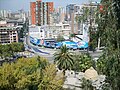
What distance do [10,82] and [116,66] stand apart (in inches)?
327

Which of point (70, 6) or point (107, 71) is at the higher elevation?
point (70, 6)

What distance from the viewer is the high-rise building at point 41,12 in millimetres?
71750

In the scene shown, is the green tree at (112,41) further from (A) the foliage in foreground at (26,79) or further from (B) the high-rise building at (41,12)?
(B) the high-rise building at (41,12)

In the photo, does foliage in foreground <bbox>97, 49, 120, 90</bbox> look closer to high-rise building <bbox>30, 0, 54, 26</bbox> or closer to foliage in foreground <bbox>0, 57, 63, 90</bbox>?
foliage in foreground <bbox>0, 57, 63, 90</bbox>

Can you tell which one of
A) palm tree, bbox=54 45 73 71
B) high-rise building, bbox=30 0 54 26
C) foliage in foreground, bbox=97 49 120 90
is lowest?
palm tree, bbox=54 45 73 71

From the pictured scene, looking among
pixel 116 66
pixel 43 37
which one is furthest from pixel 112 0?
pixel 43 37

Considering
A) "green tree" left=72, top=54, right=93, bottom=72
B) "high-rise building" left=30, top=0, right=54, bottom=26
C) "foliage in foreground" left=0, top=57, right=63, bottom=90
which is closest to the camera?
"foliage in foreground" left=0, top=57, right=63, bottom=90

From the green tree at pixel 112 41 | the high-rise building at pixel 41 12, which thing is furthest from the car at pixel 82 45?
the green tree at pixel 112 41

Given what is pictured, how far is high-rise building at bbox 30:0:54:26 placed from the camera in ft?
235

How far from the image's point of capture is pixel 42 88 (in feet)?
53.7

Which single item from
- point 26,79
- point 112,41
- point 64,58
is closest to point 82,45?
point 64,58

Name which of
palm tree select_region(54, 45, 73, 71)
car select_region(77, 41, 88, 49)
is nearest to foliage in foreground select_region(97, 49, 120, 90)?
palm tree select_region(54, 45, 73, 71)

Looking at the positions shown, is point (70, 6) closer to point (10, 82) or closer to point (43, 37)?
point (43, 37)

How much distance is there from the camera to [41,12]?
236ft
